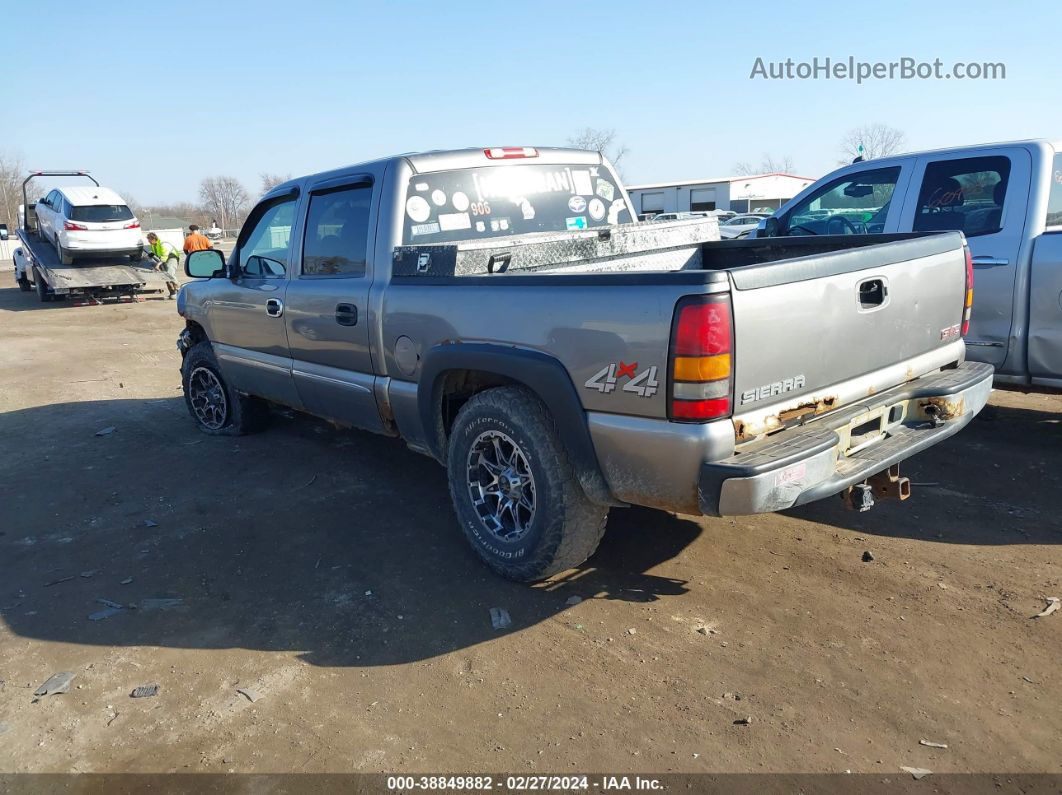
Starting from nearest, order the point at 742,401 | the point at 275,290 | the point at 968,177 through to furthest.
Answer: the point at 742,401, the point at 275,290, the point at 968,177

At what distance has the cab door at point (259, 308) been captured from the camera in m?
5.21

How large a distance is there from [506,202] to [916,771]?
11.4ft

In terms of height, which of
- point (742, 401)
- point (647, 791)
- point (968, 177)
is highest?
point (968, 177)

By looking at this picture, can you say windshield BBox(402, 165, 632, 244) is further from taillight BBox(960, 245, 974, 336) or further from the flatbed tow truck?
the flatbed tow truck

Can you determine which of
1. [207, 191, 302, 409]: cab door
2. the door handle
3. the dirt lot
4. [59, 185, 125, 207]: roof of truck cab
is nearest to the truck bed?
[59, 185, 125, 207]: roof of truck cab

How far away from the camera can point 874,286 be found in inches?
129

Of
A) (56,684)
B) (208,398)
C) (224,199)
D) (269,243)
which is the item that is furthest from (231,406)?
(224,199)

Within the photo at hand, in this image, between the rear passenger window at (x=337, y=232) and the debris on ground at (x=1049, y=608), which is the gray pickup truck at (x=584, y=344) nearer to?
the rear passenger window at (x=337, y=232)

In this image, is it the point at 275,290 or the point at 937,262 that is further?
the point at 275,290

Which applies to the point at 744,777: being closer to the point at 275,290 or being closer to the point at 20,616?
Answer: the point at 20,616

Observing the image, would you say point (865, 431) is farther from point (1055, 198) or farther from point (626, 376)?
point (1055, 198)

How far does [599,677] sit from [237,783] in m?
1.33

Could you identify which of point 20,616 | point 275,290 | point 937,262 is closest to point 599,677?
point 937,262

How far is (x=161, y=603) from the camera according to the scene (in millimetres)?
3807
